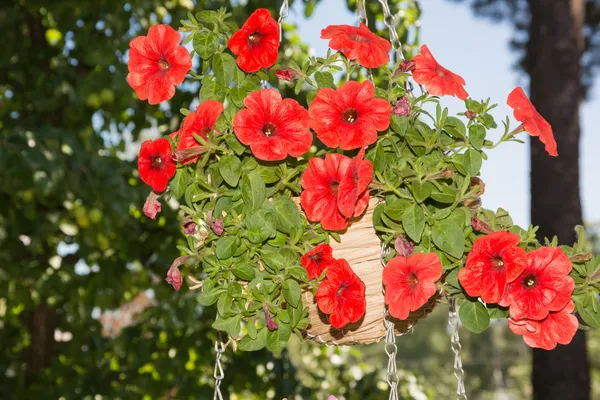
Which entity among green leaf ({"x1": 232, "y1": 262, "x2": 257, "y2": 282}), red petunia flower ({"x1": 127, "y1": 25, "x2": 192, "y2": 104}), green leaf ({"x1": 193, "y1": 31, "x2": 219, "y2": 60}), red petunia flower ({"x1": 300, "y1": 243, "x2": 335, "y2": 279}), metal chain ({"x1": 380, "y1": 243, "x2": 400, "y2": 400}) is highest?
green leaf ({"x1": 193, "y1": 31, "x2": 219, "y2": 60})

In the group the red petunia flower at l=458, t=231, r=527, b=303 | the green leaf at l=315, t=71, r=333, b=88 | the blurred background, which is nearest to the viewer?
the red petunia flower at l=458, t=231, r=527, b=303

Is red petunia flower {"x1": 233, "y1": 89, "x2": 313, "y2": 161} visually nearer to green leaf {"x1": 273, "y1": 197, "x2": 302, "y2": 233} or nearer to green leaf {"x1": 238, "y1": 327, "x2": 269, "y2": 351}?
green leaf {"x1": 273, "y1": 197, "x2": 302, "y2": 233}

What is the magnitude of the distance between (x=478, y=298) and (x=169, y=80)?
491 millimetres

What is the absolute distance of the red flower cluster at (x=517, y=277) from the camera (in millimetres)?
756

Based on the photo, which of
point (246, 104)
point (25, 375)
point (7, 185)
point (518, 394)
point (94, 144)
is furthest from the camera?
point (518, 394)

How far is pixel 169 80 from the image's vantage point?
876 mm

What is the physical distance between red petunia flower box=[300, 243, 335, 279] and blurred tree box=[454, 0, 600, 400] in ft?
6.49

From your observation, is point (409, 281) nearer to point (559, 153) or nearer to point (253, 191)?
point (253, 191)

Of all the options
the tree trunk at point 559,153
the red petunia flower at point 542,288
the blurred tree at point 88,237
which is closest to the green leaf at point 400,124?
the red petunia flower at point 542,288

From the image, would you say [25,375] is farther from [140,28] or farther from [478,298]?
[478,298]

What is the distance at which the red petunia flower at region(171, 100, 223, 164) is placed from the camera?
2.77 ft

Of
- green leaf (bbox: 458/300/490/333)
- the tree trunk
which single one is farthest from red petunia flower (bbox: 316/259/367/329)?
the tree trunk

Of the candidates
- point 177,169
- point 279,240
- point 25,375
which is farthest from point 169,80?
point 25,375

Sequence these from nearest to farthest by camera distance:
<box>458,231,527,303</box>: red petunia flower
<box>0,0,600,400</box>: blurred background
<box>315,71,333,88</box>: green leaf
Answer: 1. <box>458,231,527,303</box>: red petunia flower
2. <box>315,71,333,88</box>: green leaf
3. <box>0,0,600,400</box>: blurred background
